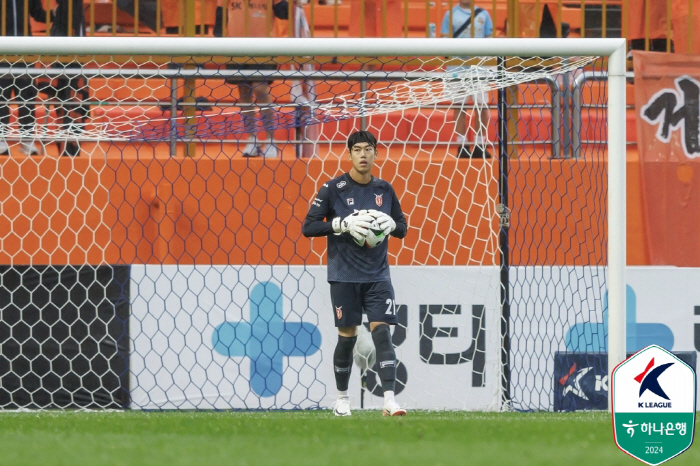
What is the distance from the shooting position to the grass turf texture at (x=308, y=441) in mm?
3617

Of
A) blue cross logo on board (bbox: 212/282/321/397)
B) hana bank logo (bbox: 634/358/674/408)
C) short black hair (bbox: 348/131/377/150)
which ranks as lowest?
blue cross logo on board (bbox: 212/282/321/397)

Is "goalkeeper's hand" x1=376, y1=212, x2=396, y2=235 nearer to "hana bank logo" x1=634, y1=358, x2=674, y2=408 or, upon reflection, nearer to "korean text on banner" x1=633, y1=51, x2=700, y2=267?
"hana bank logo" x1=634, y1=358, x2=674, y2=408

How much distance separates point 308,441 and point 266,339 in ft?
6.87

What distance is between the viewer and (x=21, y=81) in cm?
708

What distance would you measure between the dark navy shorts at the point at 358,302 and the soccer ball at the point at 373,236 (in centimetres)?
26

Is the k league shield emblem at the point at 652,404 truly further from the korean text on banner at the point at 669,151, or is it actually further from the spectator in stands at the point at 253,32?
the spectator in stands at the point at 253,32

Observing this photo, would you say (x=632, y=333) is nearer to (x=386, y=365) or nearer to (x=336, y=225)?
(x=386, y=365)

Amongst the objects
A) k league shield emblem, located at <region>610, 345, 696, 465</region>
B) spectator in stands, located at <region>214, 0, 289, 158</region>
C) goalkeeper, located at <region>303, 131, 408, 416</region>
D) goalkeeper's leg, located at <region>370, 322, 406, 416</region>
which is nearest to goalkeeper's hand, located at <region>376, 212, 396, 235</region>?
goalkeeper, located at <region>303, 131, 408, 416</region>

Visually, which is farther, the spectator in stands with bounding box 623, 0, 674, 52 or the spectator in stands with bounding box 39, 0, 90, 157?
the spectator in stands with bounding box 623, 0, 674, 52

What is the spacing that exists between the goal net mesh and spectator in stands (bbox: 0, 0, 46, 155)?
1.3 inches

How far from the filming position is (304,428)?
174 inches

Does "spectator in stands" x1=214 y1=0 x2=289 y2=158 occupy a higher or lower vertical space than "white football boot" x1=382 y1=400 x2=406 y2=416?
higher

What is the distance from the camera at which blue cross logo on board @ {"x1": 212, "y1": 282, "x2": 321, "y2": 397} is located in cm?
607

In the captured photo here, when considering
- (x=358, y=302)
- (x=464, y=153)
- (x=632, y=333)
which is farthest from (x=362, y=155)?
(x=632, y=333)
